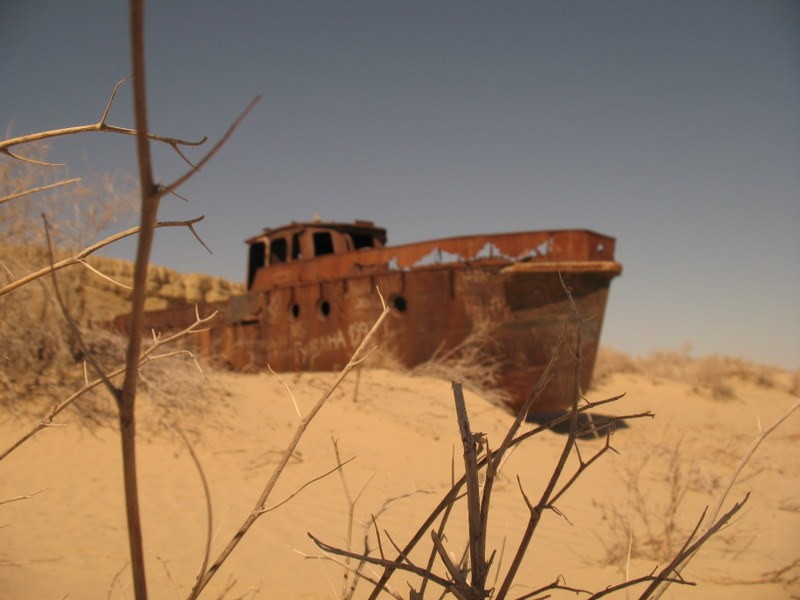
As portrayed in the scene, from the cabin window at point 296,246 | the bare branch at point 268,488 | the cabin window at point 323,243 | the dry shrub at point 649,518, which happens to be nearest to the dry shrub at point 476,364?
the dry shrub at point 649,518

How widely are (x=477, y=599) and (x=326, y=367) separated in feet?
28.9

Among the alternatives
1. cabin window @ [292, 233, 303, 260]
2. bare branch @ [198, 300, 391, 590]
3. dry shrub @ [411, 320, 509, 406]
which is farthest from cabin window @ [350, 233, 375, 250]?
bare branch @ [198, 300, 391, 590]

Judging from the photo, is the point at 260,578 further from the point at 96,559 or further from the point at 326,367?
the point at 326,367

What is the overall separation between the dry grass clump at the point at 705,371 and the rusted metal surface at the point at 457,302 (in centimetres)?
911

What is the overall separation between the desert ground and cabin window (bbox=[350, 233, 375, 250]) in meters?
3.96

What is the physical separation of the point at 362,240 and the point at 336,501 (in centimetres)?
813

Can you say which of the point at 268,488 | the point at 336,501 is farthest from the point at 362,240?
the point at 268,488

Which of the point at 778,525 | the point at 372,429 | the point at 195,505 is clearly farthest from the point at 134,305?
the point at 372,429

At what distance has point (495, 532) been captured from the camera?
10.8ft

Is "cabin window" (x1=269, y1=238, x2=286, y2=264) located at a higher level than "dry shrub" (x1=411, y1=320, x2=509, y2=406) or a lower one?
higher

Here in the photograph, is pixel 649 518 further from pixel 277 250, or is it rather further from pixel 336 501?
pixel 277 250

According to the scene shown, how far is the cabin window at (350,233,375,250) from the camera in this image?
11.5m

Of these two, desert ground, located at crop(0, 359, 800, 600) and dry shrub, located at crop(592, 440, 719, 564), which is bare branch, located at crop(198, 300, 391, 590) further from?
dry shrub, located at crop(592, 440, 719, 564)

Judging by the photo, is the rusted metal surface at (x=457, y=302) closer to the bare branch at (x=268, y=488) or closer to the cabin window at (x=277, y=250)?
the cabin window at (x=277, y=250)
